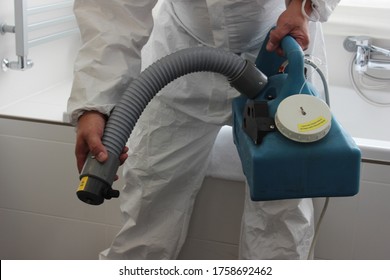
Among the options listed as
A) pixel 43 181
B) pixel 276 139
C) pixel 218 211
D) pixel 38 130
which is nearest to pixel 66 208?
pixel 43 181

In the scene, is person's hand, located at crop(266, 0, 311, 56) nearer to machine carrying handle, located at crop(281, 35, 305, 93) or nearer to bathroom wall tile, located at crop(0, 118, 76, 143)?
machine carrying handle, located at crop(281, 35, 305, 93)

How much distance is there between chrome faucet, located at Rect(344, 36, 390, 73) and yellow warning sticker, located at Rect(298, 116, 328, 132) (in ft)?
3.65

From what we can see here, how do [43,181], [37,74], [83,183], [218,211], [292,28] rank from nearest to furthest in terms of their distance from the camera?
[83,183]
[292,28]
[218,211]
[43,181]
[37,74]

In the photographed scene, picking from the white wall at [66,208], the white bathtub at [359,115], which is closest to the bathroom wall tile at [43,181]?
the white wall at [66,208]

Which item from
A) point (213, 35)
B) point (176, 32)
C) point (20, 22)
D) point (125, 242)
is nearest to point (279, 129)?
point (213, 35)

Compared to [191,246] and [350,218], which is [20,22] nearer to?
[191,246]

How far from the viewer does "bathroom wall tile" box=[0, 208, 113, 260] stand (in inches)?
54.5

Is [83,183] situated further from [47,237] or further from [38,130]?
[47,237]

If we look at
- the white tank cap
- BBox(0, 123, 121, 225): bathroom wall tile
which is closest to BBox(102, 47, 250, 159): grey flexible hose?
the white tank cap

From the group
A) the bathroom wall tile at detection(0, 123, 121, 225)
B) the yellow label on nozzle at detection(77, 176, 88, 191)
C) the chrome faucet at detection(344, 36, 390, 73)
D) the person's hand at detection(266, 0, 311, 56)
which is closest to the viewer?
the yellow label on nozzle at detection(77, 176, 88, 191)

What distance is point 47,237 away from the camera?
142cm

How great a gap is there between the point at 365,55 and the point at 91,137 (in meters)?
1.27

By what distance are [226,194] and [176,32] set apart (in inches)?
15.7

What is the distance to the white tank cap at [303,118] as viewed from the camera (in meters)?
0.76
